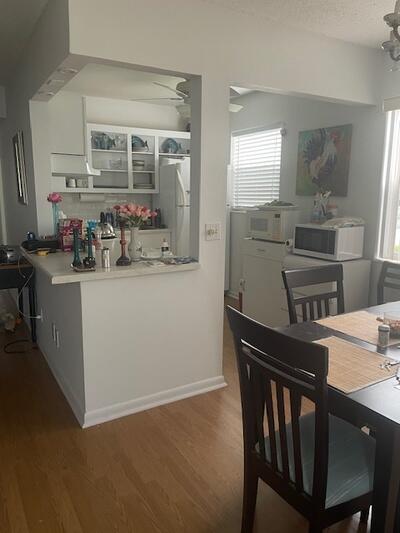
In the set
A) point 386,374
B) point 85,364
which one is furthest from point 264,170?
point 386,374

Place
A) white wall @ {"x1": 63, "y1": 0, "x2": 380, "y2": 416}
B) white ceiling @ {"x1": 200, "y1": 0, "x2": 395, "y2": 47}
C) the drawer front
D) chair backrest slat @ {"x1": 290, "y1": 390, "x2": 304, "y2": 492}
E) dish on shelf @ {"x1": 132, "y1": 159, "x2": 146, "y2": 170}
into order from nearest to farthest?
chair backrest slat @ {"x1": 290, "y1": 390, "x2": 304, "y2": 492}
white wall @ {"x1": 63, "y1": 0, "x2": 380, "y2": 416}
white ceiling @ {"x1": 200, "y1": 0, "x2": 395, "y2": 47}
the drawer front
dish on shelf @ {"x1": 132, "y1": 159, "x2": 146, "y2": 170}

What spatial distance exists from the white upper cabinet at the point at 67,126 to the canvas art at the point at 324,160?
7.33 feet

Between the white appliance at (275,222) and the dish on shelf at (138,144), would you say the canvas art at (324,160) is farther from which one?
the dish on shelf at (138,144)

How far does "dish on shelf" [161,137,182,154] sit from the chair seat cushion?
437 cm

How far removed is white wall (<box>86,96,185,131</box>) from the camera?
4.93m

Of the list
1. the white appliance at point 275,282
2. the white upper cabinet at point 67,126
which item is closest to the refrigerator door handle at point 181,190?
the white appliance at point 275,282

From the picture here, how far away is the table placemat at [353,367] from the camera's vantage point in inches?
51.7

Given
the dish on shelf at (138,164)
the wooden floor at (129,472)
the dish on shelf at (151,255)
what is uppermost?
the dish on shelf at (138,164)

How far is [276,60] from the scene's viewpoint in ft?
8.86

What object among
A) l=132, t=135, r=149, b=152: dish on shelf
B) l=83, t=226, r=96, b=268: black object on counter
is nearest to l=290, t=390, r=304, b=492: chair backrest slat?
l=83, t=226, r=96, b=268: black object on counter

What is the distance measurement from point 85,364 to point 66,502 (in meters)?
0.74

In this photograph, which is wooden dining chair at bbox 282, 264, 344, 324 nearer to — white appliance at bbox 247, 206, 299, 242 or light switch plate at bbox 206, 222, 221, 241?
light switch plate at bbox 206, 222, 221, 241

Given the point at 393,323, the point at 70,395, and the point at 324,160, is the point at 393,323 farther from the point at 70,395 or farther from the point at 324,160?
the point at 324,160

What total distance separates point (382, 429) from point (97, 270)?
1.69 m
